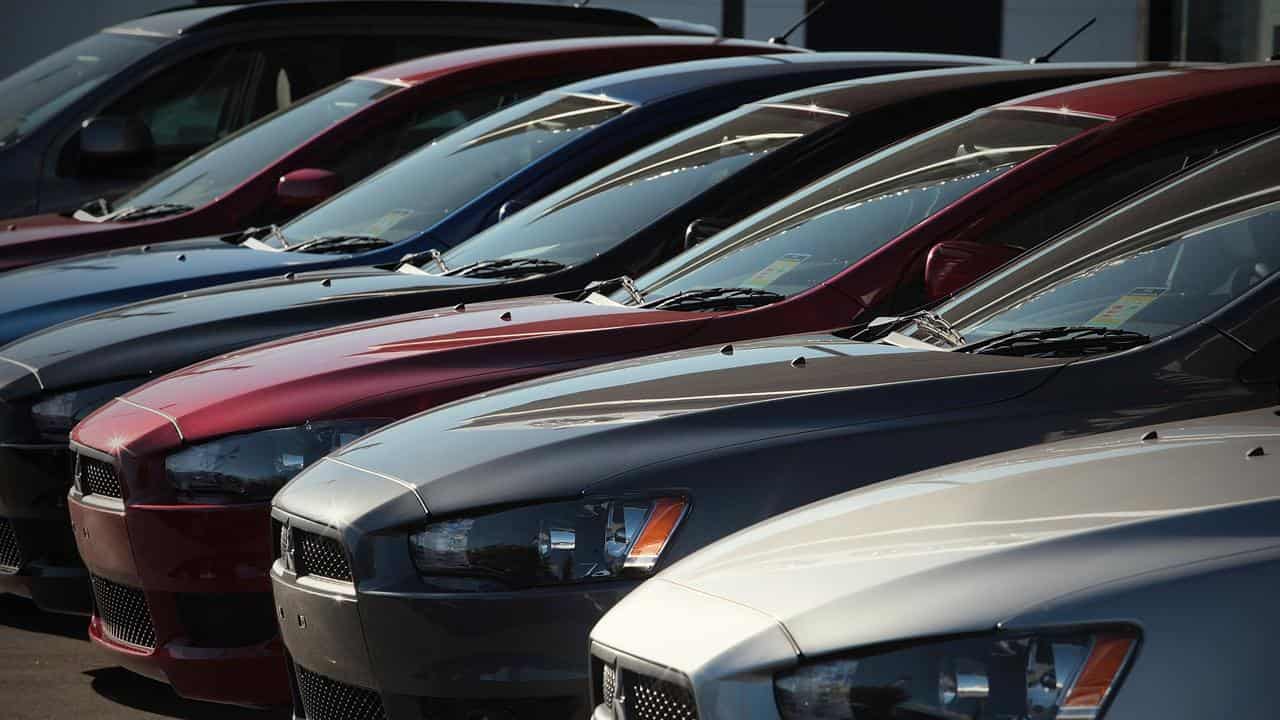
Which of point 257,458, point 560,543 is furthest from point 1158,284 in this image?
point 257,458

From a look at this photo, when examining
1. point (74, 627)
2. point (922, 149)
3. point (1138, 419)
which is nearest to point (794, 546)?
point (1138, 419)

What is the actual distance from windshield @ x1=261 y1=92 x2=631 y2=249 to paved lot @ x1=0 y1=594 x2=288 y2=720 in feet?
6.42

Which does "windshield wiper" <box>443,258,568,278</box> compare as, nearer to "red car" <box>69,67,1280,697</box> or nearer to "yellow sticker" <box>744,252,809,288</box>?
"red car" <box>69,67,1280,697</box>

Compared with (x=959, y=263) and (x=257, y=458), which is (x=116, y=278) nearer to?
(x=257, y=458)

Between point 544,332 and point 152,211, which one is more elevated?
point 544,332

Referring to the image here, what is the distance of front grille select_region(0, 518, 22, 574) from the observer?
548 cm

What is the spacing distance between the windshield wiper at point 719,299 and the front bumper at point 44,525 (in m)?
1.96

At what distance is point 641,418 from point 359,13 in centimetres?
765

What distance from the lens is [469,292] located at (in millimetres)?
5637

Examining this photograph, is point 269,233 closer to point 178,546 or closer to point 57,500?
point 57,500

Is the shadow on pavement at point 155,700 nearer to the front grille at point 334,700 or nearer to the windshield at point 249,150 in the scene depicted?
the front grille at point 334,700

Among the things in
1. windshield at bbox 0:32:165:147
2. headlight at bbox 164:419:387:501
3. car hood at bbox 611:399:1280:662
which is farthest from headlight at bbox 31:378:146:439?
windshield at bbox 0:32:165:147

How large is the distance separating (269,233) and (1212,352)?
4.84 metres

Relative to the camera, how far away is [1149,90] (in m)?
4.92
